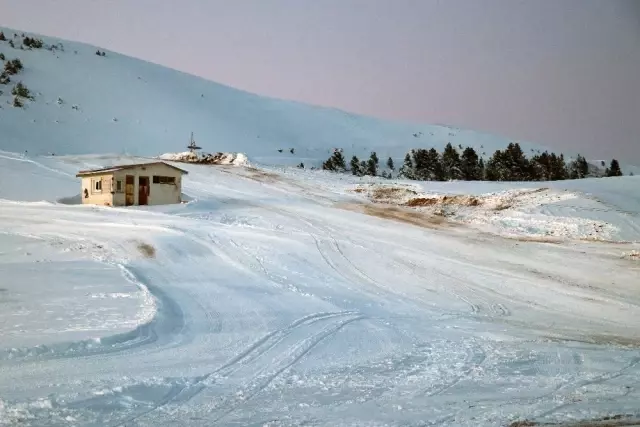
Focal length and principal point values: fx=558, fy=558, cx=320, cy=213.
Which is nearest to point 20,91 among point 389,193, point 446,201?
point 389,193

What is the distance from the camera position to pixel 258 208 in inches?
1368

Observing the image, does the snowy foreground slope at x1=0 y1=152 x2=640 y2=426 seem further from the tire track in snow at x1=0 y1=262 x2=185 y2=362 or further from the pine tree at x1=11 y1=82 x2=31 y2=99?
the pine tree at x1=11 y1=82 x2=31 y2=99

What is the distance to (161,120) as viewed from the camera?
96.9 meters

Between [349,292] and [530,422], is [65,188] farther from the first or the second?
[530,422]

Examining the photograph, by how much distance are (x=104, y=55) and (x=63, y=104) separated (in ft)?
113

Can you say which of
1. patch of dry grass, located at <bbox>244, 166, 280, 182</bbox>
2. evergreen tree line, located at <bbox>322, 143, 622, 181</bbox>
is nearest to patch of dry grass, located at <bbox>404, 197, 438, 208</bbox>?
patch of dry grass, located at <bbox>244, 166, 280, 182</bbox>

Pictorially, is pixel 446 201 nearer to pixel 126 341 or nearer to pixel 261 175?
pixel 261 175

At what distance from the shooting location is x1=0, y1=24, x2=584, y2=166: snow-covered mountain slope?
8038 centimetres

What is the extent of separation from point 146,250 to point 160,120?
262ft

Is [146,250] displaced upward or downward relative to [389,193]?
downward

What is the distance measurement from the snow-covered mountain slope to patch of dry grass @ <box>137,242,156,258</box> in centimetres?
5486

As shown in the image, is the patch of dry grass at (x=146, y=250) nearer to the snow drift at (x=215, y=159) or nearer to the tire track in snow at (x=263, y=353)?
the tire track in snow at (x=263, y=353)

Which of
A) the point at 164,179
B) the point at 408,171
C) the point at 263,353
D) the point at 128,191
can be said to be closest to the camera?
the point at 263,353

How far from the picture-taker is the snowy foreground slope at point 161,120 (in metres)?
80.3
